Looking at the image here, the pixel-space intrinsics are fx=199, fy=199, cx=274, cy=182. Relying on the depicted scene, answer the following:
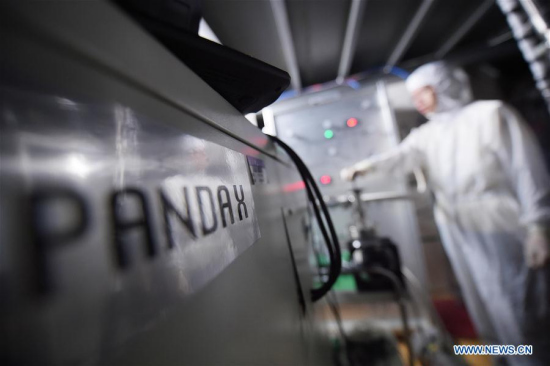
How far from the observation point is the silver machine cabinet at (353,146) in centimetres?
86

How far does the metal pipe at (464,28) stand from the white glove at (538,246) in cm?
119

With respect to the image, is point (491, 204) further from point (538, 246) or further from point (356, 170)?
point (356, 170)

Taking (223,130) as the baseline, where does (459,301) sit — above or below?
below

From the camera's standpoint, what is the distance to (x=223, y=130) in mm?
227

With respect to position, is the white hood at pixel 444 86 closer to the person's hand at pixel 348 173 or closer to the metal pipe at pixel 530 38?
the metal pipe at pixel 530 38

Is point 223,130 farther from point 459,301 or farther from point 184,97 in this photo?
point 459,301

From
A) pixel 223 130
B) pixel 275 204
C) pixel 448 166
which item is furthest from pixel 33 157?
pixel 448 166

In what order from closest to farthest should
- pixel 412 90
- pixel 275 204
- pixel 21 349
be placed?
pixel 21 349, pixel 275 204, pixel 412 90

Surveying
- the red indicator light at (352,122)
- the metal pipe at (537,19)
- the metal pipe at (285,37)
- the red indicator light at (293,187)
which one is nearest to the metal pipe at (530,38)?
the metal pipe at (537,19)

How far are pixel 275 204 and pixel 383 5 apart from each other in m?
1.29

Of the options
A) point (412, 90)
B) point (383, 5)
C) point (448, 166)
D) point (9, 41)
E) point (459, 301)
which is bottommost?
point (459, 301)

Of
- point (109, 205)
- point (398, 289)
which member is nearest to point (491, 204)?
point (398, 289)

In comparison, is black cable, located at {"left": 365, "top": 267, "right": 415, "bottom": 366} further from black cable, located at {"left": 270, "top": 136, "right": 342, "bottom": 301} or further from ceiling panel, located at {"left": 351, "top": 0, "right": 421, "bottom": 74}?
ceiling panel, located at {"left": 351, "top": 0, "right": 421, "bottom": 74}

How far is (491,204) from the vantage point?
37.9 inches
